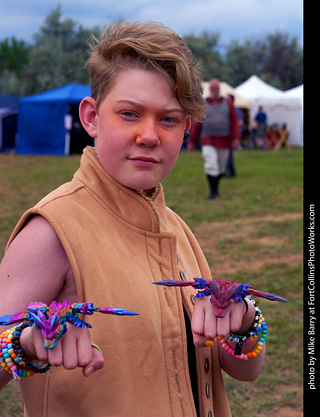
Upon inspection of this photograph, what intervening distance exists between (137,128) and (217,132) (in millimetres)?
8932

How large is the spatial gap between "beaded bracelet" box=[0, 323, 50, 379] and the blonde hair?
0.70 meters

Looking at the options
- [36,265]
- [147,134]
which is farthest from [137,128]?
[36,265]

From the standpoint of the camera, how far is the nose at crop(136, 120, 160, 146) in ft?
4.85

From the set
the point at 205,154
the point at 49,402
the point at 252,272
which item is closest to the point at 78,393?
the point at 49,402

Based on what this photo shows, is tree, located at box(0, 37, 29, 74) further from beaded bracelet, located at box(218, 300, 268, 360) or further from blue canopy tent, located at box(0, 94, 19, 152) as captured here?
beaded bracelet, located at box(218, 300, 268, 360)

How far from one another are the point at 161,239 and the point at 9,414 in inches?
94.1

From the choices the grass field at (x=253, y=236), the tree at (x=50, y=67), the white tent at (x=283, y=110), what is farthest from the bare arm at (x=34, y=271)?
the tree at (x=50, y=67)

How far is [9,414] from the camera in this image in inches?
136

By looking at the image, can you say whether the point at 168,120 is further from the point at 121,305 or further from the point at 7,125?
the point at 7,125

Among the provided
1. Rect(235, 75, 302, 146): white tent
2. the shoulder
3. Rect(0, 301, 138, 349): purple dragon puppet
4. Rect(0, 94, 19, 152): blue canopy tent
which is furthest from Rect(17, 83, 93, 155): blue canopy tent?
Rect(0, 301, 138, 349): purple dragon puppet

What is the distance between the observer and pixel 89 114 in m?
1.62

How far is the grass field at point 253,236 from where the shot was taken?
149 inches
